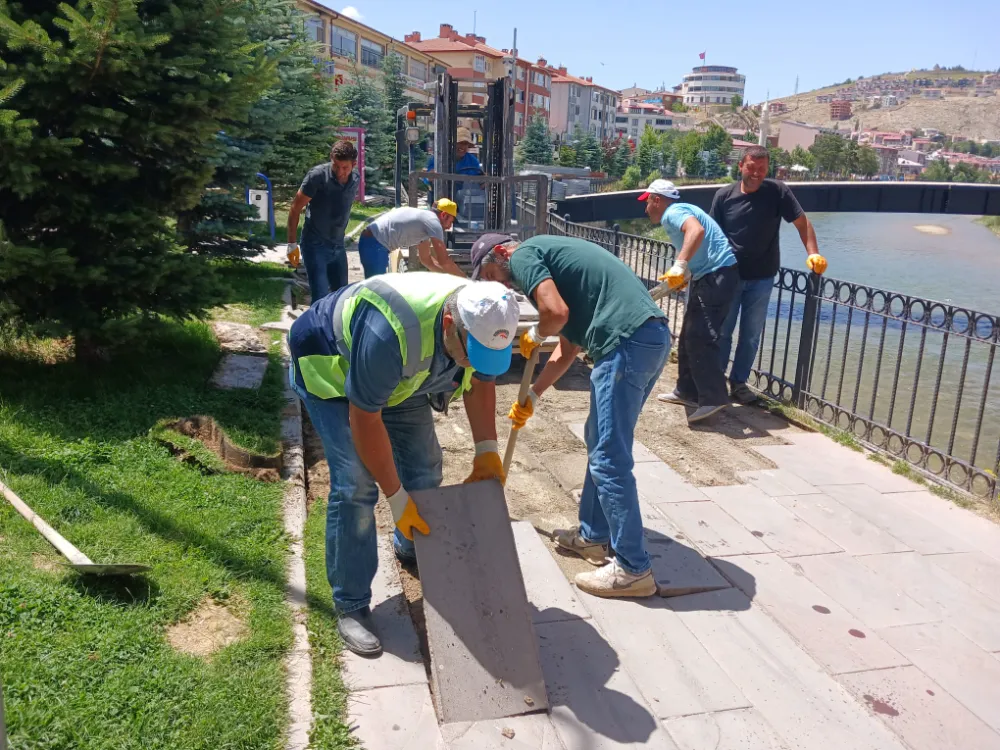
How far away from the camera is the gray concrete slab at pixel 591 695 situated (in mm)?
2779

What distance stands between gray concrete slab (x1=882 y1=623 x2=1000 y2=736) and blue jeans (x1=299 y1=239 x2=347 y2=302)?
514 centimetres

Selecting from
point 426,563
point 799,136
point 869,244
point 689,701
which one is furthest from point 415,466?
Answer: point 799,136

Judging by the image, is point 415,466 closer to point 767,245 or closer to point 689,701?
point 689,701

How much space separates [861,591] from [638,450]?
2.00m

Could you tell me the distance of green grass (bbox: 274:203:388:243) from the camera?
1435 centimetres

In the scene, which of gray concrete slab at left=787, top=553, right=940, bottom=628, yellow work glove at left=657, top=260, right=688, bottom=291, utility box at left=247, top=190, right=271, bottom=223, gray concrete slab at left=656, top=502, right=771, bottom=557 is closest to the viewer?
gray concrete slab at left=787, top=553, right=940, bottom=628

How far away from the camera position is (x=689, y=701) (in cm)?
300

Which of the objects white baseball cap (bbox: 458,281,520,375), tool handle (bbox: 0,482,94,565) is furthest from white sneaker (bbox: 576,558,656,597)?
tool handle (bbox: 0,482,94,565)

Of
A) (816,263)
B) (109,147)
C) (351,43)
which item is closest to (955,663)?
(816,263)

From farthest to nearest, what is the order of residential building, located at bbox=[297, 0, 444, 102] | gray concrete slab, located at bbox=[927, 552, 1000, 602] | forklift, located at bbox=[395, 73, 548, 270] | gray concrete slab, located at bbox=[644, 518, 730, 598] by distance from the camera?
residential building, located at bbox=[297, 0, 444, 102] → forklift, located at bbox=[395, 73, 548, 270] → gray concrete slab, located at bbox=[927, 552, 1000, 602] → gray concrete slab, located at bbox=[644, 518, 730, 598]

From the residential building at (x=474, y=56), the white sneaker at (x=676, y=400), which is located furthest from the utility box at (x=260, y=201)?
the residential building at (x=474, y=56)

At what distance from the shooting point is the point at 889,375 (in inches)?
476

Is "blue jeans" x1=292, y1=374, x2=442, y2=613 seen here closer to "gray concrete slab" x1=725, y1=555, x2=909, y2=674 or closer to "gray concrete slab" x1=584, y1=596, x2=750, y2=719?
"gray concrete slab" x1=584, y1=596, x2=750, y2=719

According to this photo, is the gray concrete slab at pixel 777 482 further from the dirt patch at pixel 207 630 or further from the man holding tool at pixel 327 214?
the man holding tool at pixel 327 214
